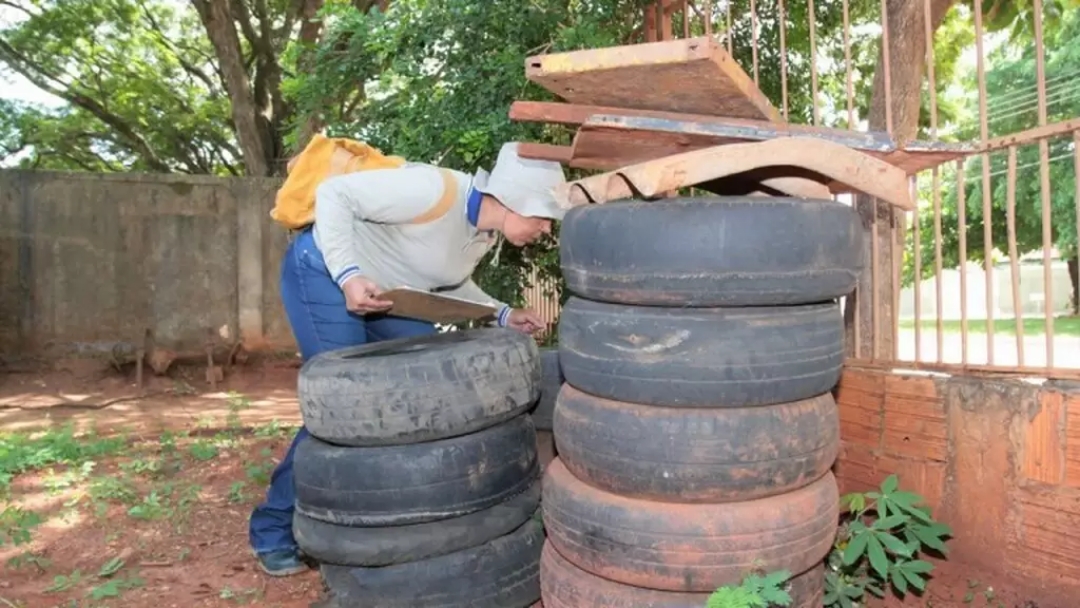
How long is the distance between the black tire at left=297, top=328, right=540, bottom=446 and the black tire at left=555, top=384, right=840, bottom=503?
622mm

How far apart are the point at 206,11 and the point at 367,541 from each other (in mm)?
11188

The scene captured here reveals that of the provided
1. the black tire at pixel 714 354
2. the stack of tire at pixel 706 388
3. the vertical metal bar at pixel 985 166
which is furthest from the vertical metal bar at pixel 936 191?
the black tire at pixel 714 354

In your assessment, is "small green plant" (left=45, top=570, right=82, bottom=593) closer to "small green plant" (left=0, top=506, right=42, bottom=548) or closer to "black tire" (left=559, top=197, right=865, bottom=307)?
"small green plant" (left=0, top=506, right=42, bottom=548)

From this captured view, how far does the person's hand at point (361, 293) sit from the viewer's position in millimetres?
3055

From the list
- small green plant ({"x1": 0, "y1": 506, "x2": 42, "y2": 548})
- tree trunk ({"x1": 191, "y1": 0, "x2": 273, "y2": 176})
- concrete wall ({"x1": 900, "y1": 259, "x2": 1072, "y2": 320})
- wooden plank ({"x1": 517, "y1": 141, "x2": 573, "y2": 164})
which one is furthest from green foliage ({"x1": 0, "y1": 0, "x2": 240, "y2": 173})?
concrete wall ({"x1": 900, "y1": 259, "x2": 1072, "y2": 320})

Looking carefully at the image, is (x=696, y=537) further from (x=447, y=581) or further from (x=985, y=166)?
(x=985, y=166)

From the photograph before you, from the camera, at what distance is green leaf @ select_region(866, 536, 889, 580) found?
2.69 m

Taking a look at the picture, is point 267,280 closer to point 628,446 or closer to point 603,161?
point 603,161

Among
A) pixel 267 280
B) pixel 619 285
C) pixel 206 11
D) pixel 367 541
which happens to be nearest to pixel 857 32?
pixel 619 285

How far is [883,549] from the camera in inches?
111

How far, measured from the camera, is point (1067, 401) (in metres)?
2.81

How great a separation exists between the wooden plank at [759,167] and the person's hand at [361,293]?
3.56ft

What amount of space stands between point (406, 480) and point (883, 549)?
1.64m

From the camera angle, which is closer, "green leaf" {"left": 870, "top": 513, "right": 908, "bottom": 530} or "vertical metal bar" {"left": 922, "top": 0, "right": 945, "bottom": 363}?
"green leaf" {"left": 870, "top": 513, "right": 908, "bottom": 530}
